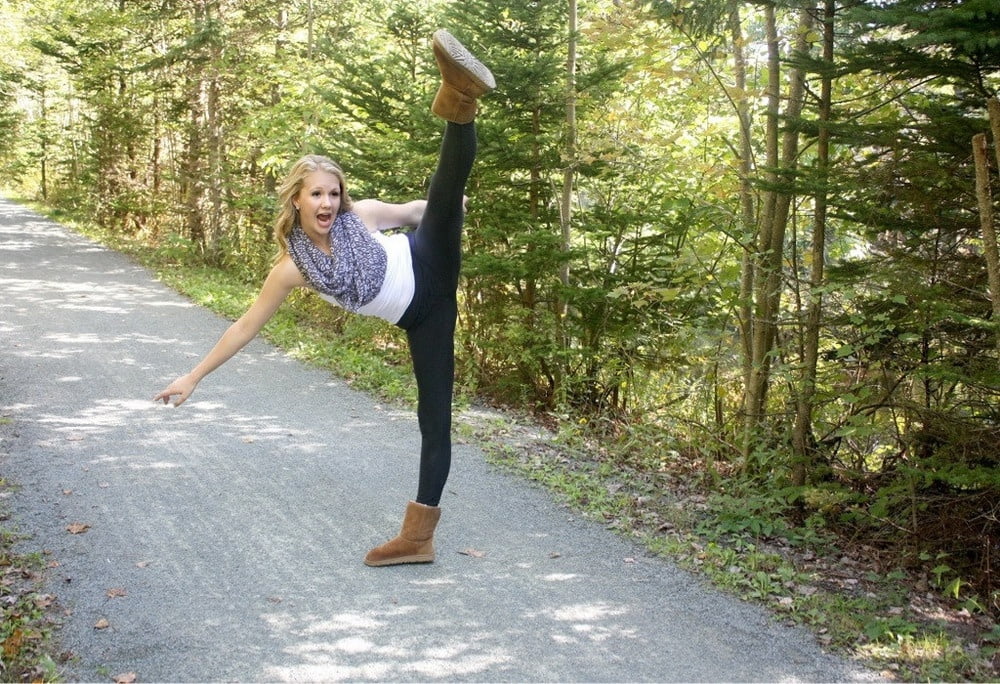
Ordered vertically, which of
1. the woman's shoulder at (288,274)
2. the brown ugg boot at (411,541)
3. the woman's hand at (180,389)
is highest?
the woman's shoulder at (288,274)

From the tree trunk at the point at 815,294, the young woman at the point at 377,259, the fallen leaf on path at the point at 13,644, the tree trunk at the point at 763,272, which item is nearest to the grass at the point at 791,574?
the tree trunk at the point at 815,294

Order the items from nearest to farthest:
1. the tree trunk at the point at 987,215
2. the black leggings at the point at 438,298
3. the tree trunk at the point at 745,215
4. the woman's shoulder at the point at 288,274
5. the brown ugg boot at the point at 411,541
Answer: the black leggings at the point at 438,298 < the woman's shoulder at the point at 288,274 < the tree trunk at the point at 987,215 < the brown ugg boot at the point at 411,541 < the tree trunk at the point at 745,215

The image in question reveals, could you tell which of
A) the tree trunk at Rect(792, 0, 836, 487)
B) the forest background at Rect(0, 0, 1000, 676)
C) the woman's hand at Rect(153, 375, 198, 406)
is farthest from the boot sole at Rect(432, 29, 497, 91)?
the tree trunk at Rect(792, 0, 836, 487)

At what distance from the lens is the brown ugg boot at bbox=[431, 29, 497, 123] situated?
337 centimetres

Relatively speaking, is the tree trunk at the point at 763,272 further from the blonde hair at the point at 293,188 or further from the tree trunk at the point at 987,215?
the blonde hair at the point at 293,188

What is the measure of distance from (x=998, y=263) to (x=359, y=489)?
403 cm

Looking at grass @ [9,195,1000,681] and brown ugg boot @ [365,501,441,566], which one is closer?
grass @ [9,195,1000,681]

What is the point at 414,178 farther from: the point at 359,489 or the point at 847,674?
the point at 847,674

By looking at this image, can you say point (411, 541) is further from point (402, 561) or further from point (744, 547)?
point (744, 547)

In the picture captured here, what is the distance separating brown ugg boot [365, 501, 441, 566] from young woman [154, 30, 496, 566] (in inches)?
20.9

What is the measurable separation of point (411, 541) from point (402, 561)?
0.13 metres

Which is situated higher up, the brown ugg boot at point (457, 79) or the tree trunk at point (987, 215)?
the brown ugg boot at point (457, 79)

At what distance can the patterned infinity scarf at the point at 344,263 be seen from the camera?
→ 385 centimetres

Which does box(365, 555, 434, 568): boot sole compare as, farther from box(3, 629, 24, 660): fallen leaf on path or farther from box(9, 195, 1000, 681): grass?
box(3, 629, 24, 660): fallen leaf on path
